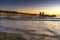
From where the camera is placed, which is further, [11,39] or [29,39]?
[29,39]

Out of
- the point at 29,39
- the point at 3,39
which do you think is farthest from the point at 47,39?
the point at 3,39

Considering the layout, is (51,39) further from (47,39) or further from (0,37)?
(0,37)

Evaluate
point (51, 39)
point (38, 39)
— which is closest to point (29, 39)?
point (38, 39)

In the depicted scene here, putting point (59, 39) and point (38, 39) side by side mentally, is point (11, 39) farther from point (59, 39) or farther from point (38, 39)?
point (59, 39)

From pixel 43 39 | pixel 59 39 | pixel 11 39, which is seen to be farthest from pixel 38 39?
pixel 11 39

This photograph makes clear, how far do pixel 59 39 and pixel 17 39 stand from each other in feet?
13.9

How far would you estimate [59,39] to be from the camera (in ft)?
53.4

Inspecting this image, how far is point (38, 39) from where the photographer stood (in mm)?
15844

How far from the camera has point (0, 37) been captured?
1384 centimetres

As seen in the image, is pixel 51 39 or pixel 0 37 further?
pixel 51 39

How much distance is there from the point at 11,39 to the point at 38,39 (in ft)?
9.90

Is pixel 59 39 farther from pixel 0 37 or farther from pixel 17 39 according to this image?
pixel 0 37

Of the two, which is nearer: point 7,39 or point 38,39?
point 7,39

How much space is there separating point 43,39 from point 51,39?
30.4 inches
